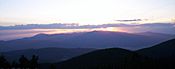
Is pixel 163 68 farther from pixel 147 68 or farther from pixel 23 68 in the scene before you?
pixel 23 68

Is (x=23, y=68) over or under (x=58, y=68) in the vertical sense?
over

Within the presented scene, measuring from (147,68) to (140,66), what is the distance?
6753 millimetres

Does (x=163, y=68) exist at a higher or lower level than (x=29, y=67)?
lower

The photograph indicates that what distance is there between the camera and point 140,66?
128 metres

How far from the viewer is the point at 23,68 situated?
56375 millimetres

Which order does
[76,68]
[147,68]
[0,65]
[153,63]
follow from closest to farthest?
1. [0,65]
2. [147,68]
3. [153,63]
4. [76,68]

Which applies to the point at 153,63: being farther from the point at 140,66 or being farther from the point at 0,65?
the point at 0,65

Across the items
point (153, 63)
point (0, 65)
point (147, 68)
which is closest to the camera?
point (0, 65)

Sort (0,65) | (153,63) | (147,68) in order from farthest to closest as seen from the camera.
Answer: (153,63) → (147,68) → (0,65)

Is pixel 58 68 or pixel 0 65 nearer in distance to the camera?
pixel 0 65

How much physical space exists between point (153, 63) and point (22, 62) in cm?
8218

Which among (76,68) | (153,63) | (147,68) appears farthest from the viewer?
(76,68)

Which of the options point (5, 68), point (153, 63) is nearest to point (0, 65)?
point (5, 68)

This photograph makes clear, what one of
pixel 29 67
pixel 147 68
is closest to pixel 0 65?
pixel 29 67
